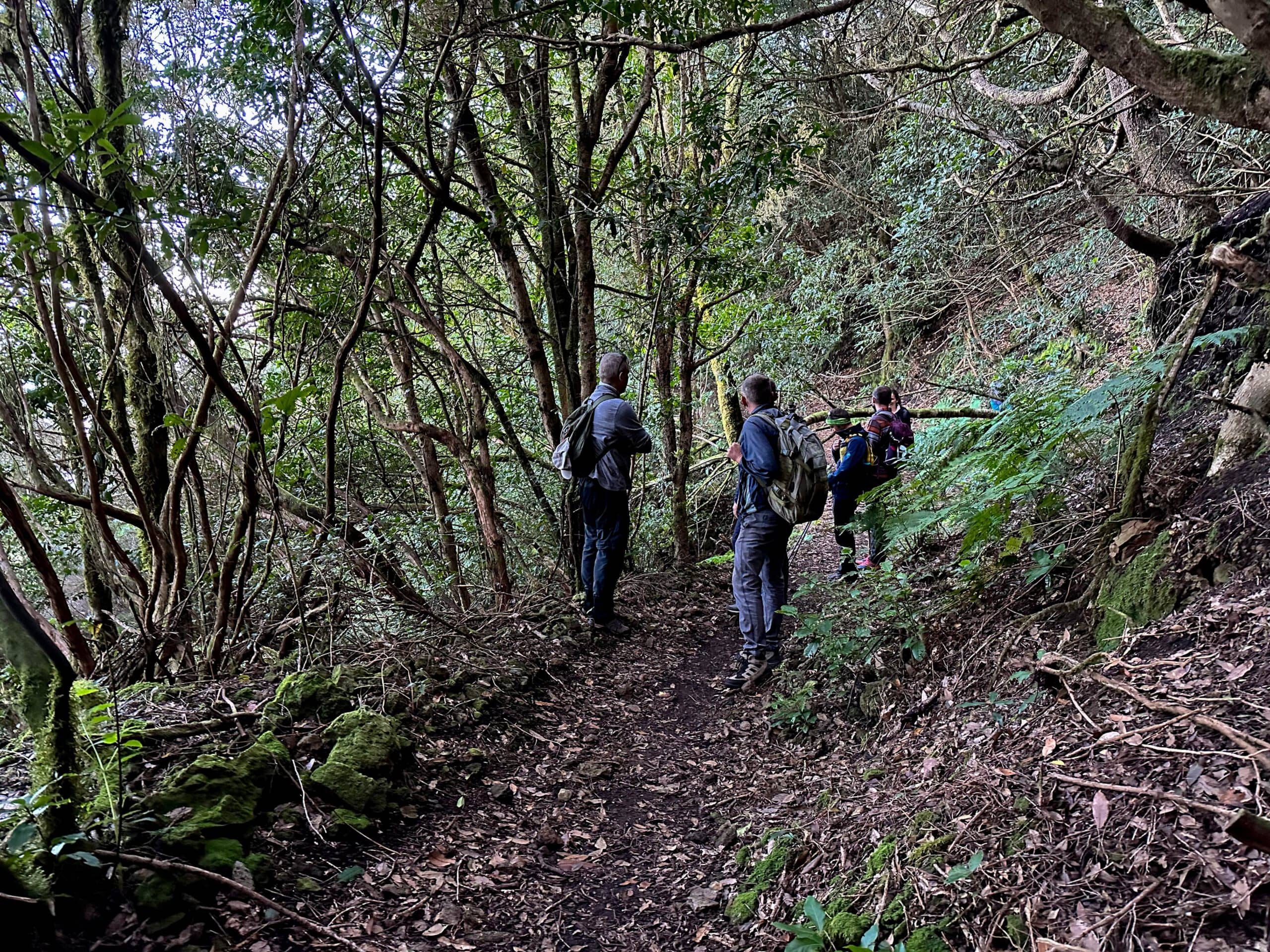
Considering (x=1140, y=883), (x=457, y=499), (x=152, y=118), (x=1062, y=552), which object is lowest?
(x=1140, y=883)

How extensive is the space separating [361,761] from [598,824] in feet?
4.09

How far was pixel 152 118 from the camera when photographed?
4.89m

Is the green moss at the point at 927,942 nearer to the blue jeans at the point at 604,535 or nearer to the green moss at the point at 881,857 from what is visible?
the green moss at the point at 881,857

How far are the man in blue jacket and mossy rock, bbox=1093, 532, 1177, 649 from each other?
2.33 metres

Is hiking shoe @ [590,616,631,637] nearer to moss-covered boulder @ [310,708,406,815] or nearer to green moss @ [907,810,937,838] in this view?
moss-covered boulder @ [310,708,406,815]

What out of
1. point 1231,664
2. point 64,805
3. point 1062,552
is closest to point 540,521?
point 1062,552

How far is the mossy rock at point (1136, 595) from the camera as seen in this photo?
3.05 m

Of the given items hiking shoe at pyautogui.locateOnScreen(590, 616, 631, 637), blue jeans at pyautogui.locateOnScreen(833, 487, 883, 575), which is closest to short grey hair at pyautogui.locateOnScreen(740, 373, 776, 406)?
blue jeans at pyautogui.locateOnScreen(833, 487, 883, 575)

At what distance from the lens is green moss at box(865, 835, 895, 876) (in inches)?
99.2

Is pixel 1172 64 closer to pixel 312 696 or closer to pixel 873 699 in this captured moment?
pixel 873 699

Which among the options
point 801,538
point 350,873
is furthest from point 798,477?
point 350,873

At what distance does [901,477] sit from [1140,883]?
3.69 meters

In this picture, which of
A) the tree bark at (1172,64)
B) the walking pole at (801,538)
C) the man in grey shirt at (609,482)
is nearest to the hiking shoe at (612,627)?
the man in grey shirt at (609,482)

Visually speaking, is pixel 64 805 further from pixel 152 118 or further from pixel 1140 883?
pixel 152 118
